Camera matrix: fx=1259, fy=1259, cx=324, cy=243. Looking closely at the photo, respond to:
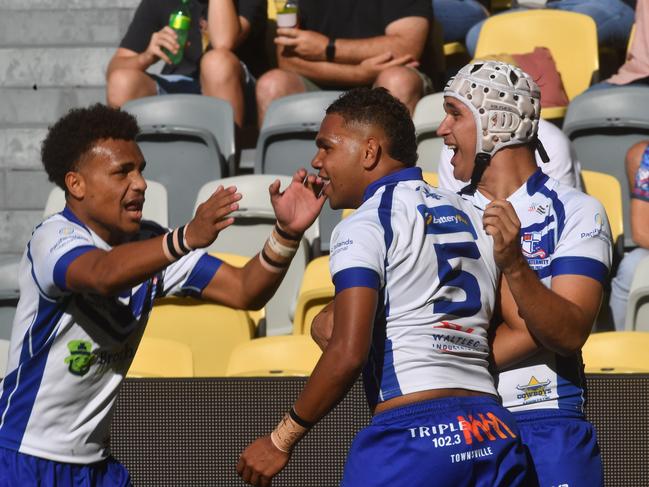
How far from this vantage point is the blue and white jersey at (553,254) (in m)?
3.32

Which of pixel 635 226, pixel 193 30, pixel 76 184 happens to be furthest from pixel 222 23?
pixel 76 184

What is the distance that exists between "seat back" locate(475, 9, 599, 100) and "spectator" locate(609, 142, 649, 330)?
1595mm

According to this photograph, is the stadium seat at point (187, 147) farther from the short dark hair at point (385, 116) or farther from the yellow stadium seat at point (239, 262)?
the short dark hair at point (385, 116)

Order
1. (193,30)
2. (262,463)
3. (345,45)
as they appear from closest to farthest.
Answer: (262,463), (345,45), (193,30)

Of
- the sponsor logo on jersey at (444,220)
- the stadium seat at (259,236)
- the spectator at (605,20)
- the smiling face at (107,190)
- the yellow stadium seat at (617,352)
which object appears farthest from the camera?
the spectator at (605,20)

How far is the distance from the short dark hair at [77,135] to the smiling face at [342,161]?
27.5 inches

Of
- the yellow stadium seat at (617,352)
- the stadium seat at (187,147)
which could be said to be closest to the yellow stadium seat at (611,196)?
the yellow stadium seat at (617,352)

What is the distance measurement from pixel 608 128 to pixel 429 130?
99cm

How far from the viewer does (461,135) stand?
3.55 meters

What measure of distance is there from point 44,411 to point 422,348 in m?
1.15

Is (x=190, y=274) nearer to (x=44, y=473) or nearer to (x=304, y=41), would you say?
(x=44, y=473)

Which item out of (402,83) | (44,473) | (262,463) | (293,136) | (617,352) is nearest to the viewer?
(262,463)

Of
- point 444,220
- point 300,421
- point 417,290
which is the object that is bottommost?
point 300,421

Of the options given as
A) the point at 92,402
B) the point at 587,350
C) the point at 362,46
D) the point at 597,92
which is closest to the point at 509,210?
the point at 92,402
